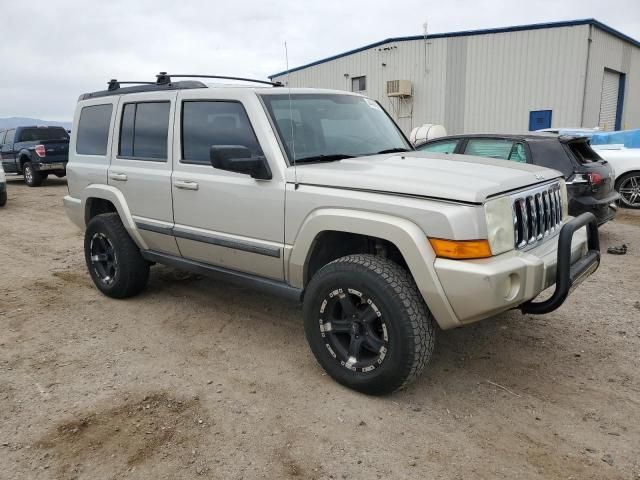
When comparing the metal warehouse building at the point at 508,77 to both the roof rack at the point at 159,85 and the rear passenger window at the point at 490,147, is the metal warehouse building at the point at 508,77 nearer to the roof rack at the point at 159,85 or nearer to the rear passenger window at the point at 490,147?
the rear passenger window at the point at 490,147

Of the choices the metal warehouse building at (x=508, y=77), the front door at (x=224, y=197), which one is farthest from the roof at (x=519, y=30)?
the front door at (x=224, y=197)

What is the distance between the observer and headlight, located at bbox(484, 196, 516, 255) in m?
2.76

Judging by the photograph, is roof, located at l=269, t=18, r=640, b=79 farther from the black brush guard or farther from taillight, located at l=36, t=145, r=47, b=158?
the black brush guard

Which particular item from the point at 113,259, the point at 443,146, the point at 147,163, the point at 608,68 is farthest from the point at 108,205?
the point at 608,68

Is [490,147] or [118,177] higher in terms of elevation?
[490,147]

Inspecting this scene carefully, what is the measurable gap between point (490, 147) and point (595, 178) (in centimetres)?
132

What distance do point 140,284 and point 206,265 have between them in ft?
3.84

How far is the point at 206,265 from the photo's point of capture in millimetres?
4176

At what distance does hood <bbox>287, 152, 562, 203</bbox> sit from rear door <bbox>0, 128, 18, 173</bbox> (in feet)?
50.9

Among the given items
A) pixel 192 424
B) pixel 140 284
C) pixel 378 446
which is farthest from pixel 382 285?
pixel 140 284

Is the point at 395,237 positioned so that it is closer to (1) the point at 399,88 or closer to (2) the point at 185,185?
(2) the point at 185,185

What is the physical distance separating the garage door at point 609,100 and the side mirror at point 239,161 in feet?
60.7

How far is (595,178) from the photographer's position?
634 cm

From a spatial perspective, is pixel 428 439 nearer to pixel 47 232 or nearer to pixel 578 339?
pixel 578 339
